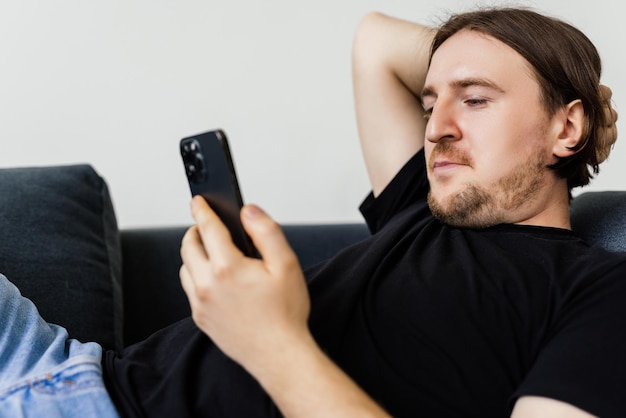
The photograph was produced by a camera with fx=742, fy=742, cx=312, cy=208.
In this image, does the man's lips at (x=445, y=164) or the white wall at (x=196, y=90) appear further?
the white wall at (x=196, y=90)

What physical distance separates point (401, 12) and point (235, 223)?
1.30 m

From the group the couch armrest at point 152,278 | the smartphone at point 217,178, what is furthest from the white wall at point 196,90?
the smartphone at point 217,178

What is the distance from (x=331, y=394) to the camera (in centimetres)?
78

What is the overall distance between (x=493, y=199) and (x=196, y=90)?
952mm

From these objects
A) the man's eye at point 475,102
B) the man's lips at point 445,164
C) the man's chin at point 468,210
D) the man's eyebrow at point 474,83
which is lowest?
the man's chin at point 468,210

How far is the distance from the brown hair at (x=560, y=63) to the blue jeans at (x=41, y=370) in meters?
0.79

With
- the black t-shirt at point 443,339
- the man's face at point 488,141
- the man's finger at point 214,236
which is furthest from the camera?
the man's face at point 488,141

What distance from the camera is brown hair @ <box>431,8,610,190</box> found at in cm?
121

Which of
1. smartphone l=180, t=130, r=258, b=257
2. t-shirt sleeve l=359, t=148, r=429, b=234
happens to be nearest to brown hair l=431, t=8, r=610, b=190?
t-shirt sleeve l=359, t=148, r=429, b=234

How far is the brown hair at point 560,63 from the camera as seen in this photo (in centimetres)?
121

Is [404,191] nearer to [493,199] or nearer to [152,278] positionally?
[493,199]

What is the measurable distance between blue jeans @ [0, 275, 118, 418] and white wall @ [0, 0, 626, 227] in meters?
0.81

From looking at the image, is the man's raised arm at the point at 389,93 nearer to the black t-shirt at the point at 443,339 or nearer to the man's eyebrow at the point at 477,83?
the man's eyebrow at the point at 477,83

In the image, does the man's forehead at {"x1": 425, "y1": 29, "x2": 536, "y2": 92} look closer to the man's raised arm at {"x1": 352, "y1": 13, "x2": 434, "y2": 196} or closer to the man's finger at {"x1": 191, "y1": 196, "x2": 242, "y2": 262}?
the man's raised arm at {"x1": 352, "y1": 13, "x2": 434, "y2": 196}
